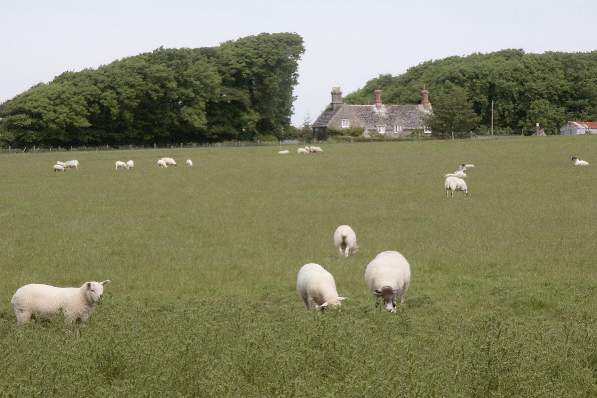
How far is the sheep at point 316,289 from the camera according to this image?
13055 millimetres

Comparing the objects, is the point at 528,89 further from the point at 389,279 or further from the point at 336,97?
the point at 389,279

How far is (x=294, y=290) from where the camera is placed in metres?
15.3

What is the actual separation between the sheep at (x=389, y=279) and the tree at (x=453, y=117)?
84209mm

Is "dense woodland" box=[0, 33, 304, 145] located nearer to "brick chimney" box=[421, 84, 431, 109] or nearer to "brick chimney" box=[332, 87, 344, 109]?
"brick chimney" box=[332, 87, 344, 109]

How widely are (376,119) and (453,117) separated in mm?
23707

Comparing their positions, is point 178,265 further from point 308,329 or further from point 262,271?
point 308,329

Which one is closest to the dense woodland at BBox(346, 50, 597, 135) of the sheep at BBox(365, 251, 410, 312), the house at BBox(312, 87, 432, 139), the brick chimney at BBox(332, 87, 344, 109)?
the house at BBox(312, 87, 432, 139)

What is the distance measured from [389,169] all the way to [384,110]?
76018mm

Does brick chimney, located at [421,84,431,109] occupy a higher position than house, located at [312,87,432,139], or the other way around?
brick chimney, located at [421,84,431,109]

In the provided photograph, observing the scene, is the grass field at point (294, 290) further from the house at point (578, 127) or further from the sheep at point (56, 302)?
the house at point (578, 127)

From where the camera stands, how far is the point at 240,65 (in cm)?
10681

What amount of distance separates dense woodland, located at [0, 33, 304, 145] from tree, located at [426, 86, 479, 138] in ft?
78.2

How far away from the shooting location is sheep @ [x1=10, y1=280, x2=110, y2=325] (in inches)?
481

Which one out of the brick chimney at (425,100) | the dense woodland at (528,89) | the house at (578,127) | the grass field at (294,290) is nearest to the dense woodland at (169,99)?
the brick chimney at (425,100)
